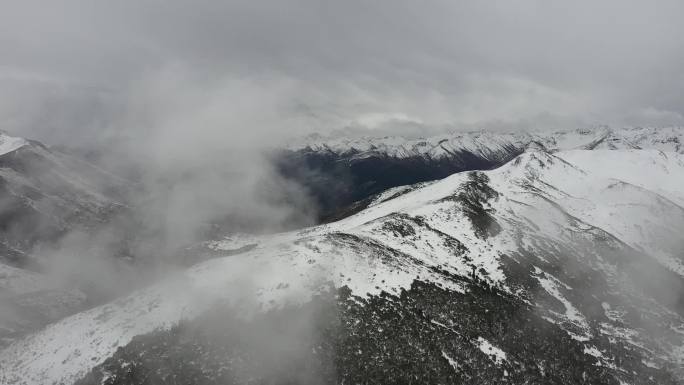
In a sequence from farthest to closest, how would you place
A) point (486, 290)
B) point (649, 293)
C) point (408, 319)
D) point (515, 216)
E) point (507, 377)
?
point (515, 216) → point (649, 293) → point (486, 290) → point (408, 319) → point (507, 377)

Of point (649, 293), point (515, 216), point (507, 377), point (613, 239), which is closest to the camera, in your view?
point (507, 377)

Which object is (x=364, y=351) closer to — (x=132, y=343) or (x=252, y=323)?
(x=252, y=323)

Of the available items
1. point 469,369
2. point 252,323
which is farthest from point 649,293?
point 252,323

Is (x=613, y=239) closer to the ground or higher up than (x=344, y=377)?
higher up

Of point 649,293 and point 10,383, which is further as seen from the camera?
point 649,293

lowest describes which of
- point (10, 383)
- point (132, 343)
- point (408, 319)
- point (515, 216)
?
point (10, 383)

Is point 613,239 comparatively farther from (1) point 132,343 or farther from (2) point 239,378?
(1) point 132,343
